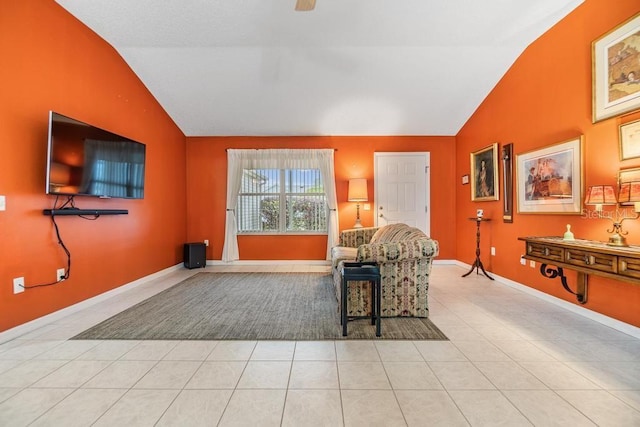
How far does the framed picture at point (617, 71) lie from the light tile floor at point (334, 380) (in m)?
1.94

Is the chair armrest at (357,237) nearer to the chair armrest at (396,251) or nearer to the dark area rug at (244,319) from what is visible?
the dark area rug at (244,319)

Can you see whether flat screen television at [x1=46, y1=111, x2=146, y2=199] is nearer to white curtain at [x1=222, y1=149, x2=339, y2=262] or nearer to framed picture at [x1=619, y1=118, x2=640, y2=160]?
white curtain at [x1=222, y1=149, x2=339, y2=262]

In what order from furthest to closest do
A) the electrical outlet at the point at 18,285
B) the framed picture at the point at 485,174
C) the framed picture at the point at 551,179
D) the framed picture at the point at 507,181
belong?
1. the framed picture at the point at 485,174
2. the framed picture at the point at 507,181
3. the framed picture at the point at 551,179
4. the electrical outlet at the point at 18,285

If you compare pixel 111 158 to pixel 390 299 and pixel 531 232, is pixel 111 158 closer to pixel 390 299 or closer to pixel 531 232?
pixel 390 299

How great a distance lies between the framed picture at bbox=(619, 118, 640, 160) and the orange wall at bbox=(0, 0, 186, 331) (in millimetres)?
5122

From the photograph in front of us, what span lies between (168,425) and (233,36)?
12.1 feet

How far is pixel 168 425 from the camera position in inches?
55.2

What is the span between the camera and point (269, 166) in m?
5.41

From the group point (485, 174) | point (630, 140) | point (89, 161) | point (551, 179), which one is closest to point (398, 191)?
point (485, 174)

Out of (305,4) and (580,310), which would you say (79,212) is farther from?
(580,310)

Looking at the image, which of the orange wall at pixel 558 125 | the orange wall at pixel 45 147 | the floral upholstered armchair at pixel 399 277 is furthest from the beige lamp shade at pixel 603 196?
the orange wall at pixel 45 147

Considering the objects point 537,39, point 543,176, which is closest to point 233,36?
point 537,39

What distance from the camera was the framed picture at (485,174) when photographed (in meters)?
4.15

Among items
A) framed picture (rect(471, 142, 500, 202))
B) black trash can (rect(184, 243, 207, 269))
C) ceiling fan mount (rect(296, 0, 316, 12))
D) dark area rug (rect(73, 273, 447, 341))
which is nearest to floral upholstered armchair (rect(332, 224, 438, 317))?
dark area rug (rect(73, 273, 447, 341))
